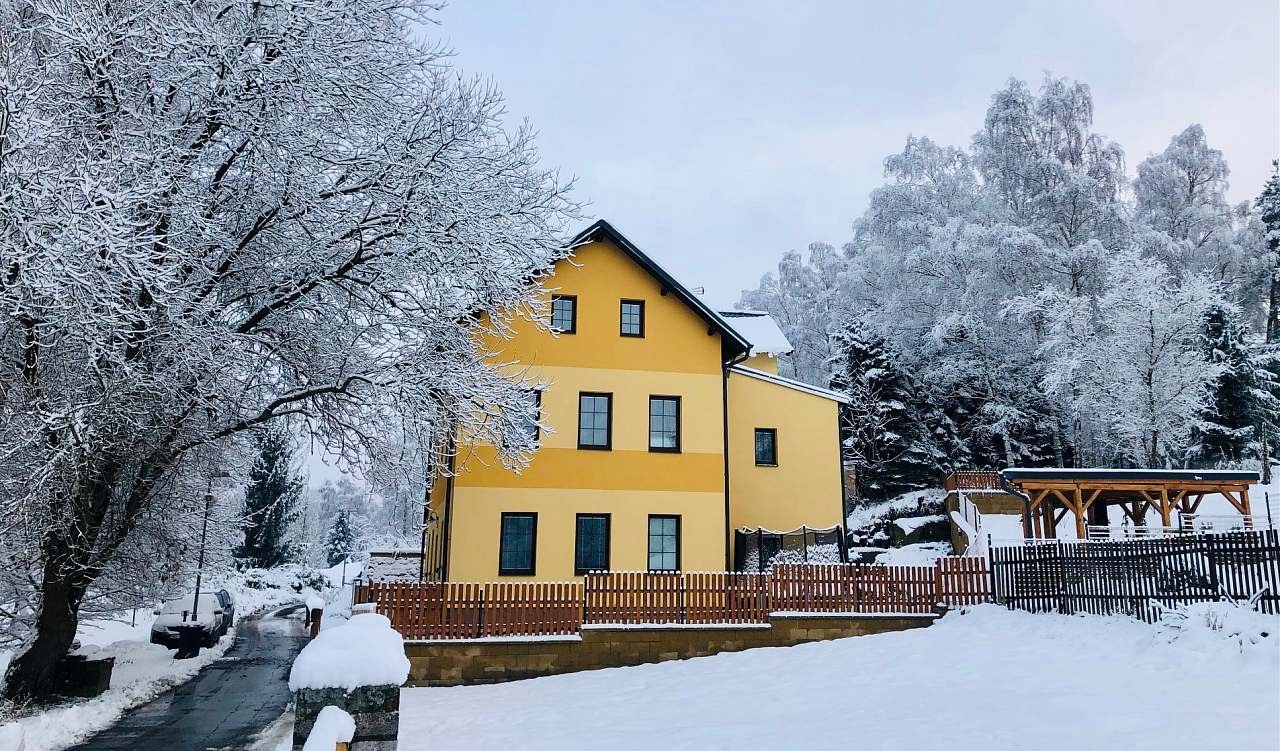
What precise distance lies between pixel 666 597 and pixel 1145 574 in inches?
311

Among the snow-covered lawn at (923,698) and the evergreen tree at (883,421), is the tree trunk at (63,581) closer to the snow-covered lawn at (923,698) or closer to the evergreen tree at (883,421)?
A: the snow-covered lawn at (923,698)

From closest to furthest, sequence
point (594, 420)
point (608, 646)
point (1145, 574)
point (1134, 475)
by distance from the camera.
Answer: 1. point (1145, 574)
2. point (608, 646)
3. point (594, 420)
4. point (1134, 475)

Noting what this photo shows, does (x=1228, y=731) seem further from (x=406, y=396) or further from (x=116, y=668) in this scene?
(x=116, y=668)

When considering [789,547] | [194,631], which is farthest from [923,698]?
[194,631]

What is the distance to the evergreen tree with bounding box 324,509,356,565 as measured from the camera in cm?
6785

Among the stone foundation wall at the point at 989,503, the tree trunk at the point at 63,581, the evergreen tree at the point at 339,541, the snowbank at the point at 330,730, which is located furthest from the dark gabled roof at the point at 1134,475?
the evergreen tree at the point at 339,541

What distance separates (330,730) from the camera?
4.82 meters

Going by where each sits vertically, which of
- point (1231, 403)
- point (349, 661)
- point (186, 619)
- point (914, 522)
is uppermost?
point (1231, 403)

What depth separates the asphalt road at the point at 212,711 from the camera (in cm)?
1091

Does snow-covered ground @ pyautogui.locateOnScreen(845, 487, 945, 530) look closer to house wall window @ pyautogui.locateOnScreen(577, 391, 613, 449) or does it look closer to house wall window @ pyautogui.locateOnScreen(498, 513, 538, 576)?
house wall window @ pyautogui.locateOnScreen(577, 391, 613, 449)

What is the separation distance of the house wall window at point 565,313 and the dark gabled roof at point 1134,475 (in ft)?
43.7

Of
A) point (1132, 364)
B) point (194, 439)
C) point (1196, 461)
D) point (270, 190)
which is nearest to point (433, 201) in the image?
point (270, 190)

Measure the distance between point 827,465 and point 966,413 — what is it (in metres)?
18.9

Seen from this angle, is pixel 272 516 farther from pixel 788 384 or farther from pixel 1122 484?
pixel 1122 484
